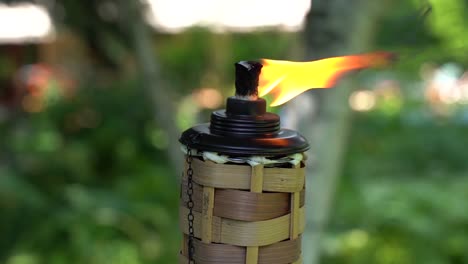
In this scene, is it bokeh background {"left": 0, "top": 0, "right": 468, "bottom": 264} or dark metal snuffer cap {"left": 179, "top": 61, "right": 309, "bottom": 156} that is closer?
dark metal snuffer cap {"left": 179, "top": 61, "right": 309, "bottom": 156}

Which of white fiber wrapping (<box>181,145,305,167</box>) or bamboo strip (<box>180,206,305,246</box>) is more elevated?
white fiber wrapping (<box>181,145,305,167</box>)

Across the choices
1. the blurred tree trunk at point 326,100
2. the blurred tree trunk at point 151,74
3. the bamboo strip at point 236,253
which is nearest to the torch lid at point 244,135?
the bamboo strip at point 236,253

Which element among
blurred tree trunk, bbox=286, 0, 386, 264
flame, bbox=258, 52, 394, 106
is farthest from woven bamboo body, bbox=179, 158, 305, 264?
blurred tree trunk, bbox=286, 0, 386, 264

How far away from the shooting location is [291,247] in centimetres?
71

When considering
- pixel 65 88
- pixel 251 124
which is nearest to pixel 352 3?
pixel 251 124

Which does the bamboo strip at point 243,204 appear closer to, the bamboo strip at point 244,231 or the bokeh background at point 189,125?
the bamboo strip at point 244,231

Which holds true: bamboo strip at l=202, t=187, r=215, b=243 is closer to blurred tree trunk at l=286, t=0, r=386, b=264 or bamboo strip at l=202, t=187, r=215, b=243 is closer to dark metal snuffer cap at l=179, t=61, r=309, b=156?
dark metal snuffer cap at l=179, t=61, r=309, b=156

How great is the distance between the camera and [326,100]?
1482mm

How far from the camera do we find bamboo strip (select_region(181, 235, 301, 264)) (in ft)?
2.24

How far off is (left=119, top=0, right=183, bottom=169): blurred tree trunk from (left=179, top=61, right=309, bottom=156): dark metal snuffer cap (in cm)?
170

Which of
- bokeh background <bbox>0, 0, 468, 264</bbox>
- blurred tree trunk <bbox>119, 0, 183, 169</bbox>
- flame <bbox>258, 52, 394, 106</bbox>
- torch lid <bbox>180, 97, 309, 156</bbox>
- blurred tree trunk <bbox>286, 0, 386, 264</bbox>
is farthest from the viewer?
blurred tree trunk <bbox>119, 0, 183, 169</bbox>

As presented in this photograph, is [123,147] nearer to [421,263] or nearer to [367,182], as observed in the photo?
[367,182]

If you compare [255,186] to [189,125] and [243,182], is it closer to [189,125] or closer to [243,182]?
[243,182]

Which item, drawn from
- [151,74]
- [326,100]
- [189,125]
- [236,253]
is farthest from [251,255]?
[189,125]
